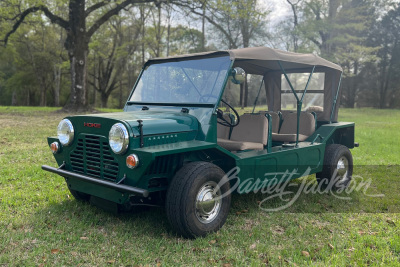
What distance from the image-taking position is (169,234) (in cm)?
389

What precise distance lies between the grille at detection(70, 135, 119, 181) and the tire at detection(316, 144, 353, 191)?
12.0 feet

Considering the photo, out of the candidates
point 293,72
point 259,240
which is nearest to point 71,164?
point 259,240

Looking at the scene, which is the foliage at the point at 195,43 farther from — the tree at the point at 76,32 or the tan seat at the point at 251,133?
the tan seat at the point at 251,133

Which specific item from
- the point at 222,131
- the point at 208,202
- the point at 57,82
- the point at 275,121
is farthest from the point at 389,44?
the point at 208,202

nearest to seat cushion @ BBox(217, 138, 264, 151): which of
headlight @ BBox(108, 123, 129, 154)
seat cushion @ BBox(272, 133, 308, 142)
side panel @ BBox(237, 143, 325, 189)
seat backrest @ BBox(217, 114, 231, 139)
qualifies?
side panel @ BBox(237, 143, 325, 189)

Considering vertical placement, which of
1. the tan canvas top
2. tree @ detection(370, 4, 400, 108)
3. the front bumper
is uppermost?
tree @ detection(370, 4, 400, 108)

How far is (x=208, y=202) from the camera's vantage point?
388 centimetres

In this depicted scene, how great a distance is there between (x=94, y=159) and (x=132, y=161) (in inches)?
27.4

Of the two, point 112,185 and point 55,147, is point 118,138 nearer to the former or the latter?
point 112,185

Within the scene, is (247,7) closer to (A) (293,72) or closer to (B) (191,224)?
(A) (293,72)

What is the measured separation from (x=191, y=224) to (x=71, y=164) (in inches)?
66.8

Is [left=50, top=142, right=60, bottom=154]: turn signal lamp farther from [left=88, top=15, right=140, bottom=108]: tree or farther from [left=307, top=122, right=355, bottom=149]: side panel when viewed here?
[left=88, top=15, right=140, bottom=108]: tree

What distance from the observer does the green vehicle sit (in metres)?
3.62

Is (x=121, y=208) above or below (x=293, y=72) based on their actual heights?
below
